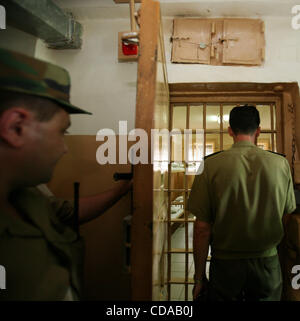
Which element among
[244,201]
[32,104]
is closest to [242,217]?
[244,201]

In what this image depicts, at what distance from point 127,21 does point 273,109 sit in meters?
1.47

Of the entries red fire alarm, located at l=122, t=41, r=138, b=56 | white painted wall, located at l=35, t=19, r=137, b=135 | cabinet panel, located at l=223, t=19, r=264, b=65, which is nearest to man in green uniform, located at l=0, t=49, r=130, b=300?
white painted wall, located at l=35, t=19, r=137, b=135

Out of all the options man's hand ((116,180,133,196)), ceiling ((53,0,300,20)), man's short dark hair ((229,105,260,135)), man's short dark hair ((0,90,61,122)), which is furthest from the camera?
ceiling ((53,0,300,20))

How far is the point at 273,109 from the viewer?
215cm

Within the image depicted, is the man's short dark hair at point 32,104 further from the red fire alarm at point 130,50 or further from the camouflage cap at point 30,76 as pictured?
the red fire alarm at point 130,50

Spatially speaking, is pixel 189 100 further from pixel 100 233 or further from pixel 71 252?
pixel 71 252

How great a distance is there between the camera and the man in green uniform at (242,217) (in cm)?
142

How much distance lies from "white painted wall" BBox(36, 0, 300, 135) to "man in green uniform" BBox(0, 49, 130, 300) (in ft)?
2.73

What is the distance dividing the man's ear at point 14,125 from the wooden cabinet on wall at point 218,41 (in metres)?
1.36

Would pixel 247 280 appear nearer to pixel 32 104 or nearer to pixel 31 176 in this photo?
pixel 31 176

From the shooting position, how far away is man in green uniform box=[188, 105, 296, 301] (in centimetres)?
142

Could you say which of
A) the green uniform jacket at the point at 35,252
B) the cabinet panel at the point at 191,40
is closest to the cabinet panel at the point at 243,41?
the cabinet panel at the point at 191,40

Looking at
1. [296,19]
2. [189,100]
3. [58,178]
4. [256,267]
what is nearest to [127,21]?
[189,100]

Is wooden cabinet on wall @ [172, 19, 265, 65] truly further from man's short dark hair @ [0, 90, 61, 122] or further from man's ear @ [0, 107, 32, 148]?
man's ear @ [0, 107, 32, 148]
